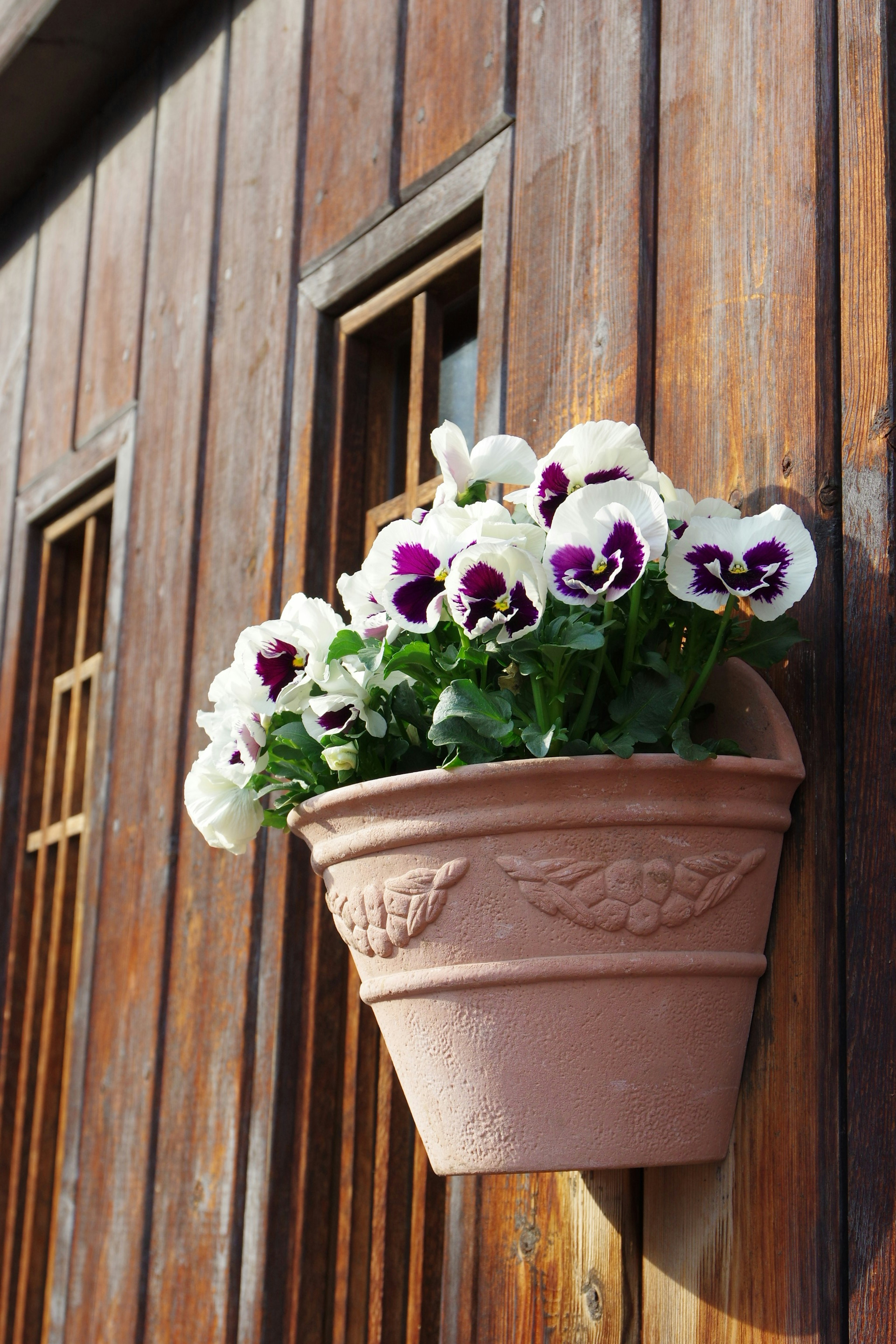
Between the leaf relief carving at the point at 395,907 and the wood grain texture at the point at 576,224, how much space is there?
506 millimetres

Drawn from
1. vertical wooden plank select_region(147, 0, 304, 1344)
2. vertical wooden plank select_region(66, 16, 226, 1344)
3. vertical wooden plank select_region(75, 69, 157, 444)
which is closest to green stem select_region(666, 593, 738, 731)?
vertical wooden plank select_region(147, 0, 304, 1344)

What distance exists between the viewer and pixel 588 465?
1.03 meters

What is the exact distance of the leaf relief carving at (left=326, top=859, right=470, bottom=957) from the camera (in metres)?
1.01

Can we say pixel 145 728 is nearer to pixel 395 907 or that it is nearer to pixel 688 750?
pixel 395 907

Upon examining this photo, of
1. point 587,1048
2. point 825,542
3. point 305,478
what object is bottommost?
point 587,1048

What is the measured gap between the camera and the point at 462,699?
3.26 ft

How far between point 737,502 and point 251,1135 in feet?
3.24

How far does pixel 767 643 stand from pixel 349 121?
1.17m

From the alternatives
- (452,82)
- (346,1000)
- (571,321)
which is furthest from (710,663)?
(452,82)

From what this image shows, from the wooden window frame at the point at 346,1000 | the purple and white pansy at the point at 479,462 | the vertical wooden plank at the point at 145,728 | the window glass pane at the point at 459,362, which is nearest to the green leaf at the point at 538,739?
the purple and white pansy at the point at 479,462

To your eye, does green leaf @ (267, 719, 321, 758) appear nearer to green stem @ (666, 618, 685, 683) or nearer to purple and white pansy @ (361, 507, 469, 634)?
purple and white pansy @ (361, 507, 469, 634)

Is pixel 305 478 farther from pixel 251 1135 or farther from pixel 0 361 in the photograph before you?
pixel 0 361

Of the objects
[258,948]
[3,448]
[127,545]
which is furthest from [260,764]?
[3,448]

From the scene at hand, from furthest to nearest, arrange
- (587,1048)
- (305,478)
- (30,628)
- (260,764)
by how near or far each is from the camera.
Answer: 1. (30,628)
2. (305,478)
3. (260,764)
4. (587,1048)
